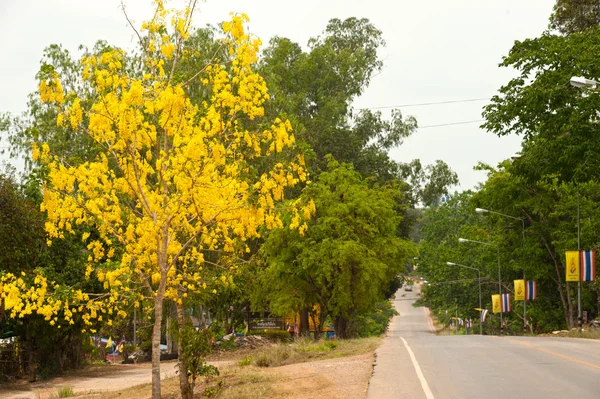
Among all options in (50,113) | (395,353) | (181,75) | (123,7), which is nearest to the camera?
(181,75)

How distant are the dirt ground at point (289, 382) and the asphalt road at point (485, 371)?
1.56 feet

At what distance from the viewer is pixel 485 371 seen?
62.0 ft

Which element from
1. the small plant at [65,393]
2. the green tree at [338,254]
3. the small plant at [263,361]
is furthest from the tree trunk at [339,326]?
the small plant at [65,393]

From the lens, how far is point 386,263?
42.8 meters

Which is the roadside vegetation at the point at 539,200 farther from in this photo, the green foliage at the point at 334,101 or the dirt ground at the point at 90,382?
the dirt ground at the point at 90,382

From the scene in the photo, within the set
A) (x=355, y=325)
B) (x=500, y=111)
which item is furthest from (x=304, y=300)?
(x=355, y=325)

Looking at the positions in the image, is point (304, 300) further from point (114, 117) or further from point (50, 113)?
point (114, 117)

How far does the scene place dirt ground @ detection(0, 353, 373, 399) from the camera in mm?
17344

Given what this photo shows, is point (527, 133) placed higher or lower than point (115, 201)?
higher

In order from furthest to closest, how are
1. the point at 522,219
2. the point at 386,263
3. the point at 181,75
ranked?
the point at 522,219 → the point at 386,263 → the point at 181,75

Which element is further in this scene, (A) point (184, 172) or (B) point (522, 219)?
(B) point (522, 219)

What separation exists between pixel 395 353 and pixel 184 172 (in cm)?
1010

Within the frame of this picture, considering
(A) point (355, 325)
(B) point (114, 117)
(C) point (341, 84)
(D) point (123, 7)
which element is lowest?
(A) point (355, 325)

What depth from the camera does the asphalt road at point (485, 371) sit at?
599 inches
